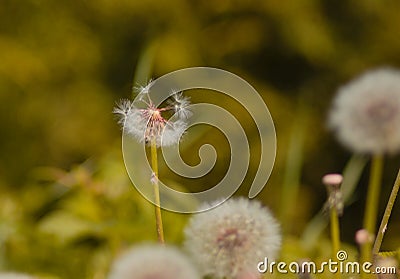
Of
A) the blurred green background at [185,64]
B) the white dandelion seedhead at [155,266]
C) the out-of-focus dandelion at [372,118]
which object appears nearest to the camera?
the white dandelion seedhead at [155,266]

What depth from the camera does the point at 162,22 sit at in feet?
6.38

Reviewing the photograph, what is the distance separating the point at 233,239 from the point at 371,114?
191mm

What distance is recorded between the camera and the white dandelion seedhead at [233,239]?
1.61ft

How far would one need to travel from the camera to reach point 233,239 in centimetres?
50

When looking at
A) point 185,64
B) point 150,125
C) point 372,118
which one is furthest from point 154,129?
point 185,64

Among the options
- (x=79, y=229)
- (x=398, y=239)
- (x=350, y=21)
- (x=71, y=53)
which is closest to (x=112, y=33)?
(x=71, y=53)

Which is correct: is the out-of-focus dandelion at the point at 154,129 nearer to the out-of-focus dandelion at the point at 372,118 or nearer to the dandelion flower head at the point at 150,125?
the dandelion flower head at the point at 150,125

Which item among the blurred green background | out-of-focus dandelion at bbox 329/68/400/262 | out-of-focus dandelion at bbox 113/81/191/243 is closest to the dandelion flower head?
out-of-focus dandelion at bbox 113/81/191/243

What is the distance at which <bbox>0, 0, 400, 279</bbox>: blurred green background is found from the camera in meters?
1.88

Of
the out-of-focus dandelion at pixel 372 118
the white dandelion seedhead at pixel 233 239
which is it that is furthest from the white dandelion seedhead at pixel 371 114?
the white dandelion seedhead at pixel 233 239

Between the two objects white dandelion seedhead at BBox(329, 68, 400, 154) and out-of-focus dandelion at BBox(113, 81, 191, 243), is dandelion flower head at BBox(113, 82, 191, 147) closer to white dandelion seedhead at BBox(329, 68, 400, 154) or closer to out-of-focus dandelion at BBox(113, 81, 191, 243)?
out-of-focus dandelion at BBox(113, 81, 191, 243)

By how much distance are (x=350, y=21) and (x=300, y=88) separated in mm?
208

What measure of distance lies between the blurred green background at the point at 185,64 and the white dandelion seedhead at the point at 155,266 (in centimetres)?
133

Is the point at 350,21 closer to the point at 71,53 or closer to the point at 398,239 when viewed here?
the point at 398,239
